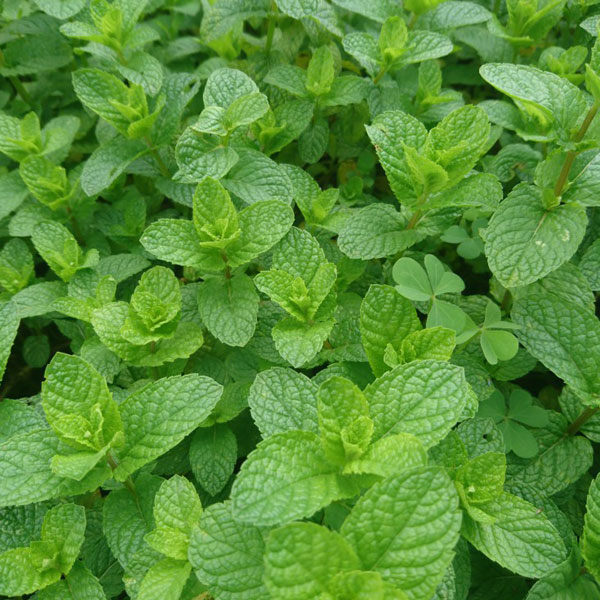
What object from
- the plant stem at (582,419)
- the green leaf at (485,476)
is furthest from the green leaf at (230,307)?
the plant stem at (582,419)

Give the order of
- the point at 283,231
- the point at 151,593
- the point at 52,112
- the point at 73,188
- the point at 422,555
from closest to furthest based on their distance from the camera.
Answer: the point at 422,555 < the point at 151,593 < the point at 283,231 < the point at 73,188 < the point at 52,112

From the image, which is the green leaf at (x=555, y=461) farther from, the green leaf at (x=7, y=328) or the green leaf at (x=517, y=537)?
the green leaf at (x=7, y=328)

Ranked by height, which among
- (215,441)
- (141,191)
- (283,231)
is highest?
(283,231)

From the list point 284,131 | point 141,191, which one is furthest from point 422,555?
point 141,191

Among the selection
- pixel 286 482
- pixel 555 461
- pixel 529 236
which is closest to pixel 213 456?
pixel 286 482

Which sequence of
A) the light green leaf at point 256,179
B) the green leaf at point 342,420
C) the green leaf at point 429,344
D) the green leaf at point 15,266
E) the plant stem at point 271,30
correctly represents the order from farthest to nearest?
the plant stem at point 271,30 < the green leaf at point 15,266 < the light green leaf at point 256,179 < the green leaf at point 429,344 < the green leaf at point 342,420

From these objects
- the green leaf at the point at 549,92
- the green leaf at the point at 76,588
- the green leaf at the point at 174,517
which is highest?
the green leaf at the point at 549,92

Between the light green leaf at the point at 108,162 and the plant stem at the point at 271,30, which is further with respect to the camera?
the plant stem at the point at 271,30

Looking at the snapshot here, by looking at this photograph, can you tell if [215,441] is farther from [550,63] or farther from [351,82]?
[550,63]
